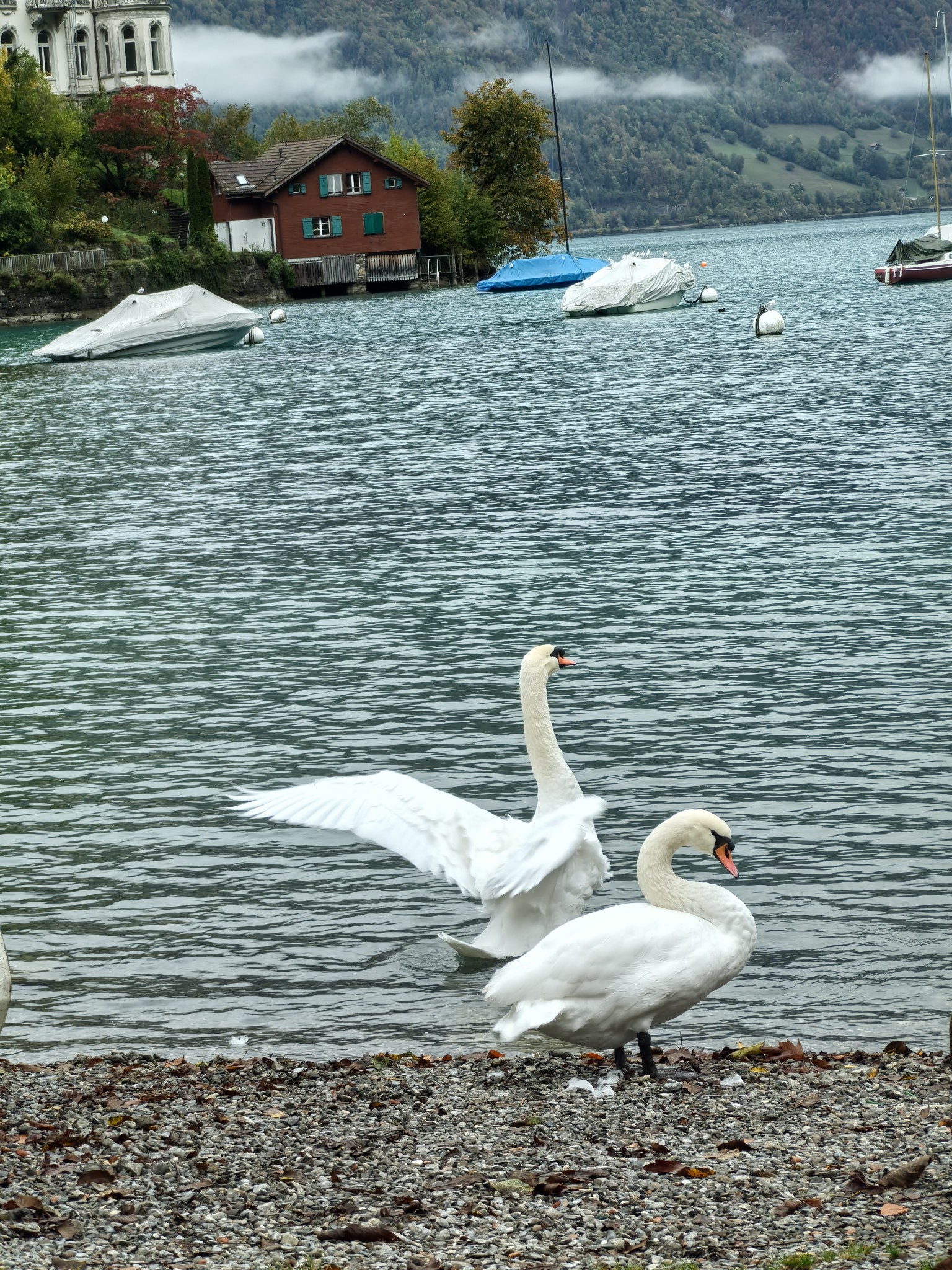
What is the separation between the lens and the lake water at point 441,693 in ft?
29.5

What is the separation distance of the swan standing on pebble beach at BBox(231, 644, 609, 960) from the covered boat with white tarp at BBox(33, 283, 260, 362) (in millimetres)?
59971

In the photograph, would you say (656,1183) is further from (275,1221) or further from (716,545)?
(716,545)

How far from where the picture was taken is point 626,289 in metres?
82.7

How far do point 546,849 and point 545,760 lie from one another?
111 cm

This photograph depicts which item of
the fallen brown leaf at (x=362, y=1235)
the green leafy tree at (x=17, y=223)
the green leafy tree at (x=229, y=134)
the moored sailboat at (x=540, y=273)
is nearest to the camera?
the fallen brown leaf at (x=362, y=1235)

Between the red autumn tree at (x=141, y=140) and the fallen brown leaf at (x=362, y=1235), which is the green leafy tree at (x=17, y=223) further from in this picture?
the fallen brown leaf at (x=362, y=1235)

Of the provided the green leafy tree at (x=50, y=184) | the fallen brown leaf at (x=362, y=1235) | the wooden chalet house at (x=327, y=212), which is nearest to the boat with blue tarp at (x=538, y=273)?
the wooden chalet house at (x=327, y=212)

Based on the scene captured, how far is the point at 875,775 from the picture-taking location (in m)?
11.8

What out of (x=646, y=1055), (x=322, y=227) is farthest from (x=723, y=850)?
(x=322, y=227)

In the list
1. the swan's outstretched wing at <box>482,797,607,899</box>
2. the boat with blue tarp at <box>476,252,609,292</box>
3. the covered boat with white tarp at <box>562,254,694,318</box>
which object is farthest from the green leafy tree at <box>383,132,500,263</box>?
the swan's outstretched wing at <box>482,797,607,899</box>

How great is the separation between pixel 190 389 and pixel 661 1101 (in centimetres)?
4624

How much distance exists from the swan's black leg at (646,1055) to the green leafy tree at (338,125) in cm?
14323

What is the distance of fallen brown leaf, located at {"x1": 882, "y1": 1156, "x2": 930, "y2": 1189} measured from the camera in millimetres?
5680

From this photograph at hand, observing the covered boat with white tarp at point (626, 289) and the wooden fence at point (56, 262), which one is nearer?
the covered boat with white tarp at point (626, 289)
